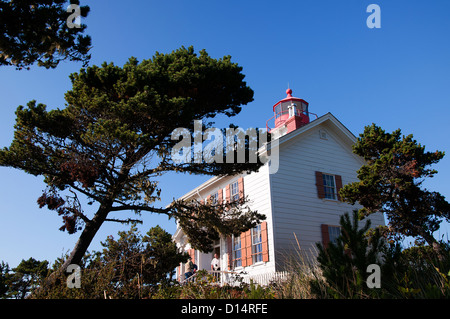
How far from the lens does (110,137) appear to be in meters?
8.19

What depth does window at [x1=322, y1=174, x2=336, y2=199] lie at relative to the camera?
51.3 feet

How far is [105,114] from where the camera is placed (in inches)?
349

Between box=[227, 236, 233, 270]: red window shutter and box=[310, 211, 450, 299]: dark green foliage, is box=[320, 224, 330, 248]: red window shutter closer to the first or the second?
box=[227, 236, 233, 270]: red window shutter

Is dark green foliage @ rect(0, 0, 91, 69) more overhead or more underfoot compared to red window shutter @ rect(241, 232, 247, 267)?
more overhead

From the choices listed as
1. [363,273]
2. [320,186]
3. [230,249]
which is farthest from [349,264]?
[230,249]

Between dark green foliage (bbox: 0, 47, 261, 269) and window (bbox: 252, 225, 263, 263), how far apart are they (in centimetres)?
410

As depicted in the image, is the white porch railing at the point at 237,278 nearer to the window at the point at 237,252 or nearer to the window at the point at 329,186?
the window at the point at 237,252

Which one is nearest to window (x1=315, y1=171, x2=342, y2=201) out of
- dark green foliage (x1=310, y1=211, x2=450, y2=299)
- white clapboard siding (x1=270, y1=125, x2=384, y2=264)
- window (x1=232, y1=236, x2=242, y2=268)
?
white clapboard siding (x1=270, y1=125, x2=384, y2=264)

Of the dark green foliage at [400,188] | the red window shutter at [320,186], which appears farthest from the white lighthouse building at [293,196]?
the dark green foliage at [400,188]

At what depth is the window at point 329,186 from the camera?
1563 centimetres

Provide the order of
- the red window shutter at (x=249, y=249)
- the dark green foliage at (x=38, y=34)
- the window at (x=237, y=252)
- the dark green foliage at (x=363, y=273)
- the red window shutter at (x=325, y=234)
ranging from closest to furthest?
the dark green foliage at (x=363, y=273) < the dark green foliage at (x=38, y=34) < the red window shutter at (x=249, y=249) < the red window shutter at (x=325, y=234) < the window at (x=237, y=252)

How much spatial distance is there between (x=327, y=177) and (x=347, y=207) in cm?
166

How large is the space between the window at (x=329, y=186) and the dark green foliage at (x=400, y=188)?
403cm

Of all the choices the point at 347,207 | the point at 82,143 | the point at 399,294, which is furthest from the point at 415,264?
the point at 347,207
